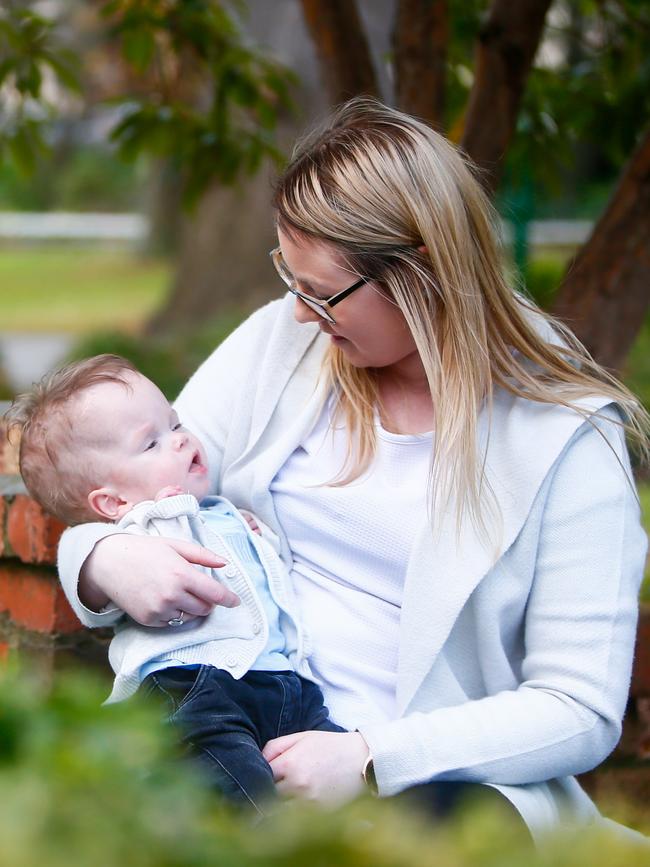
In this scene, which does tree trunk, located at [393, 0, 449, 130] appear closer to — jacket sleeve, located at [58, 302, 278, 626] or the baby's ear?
jacket sleeve, located at [58, 302, 278, 626]

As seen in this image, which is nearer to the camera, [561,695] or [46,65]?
[561,695]

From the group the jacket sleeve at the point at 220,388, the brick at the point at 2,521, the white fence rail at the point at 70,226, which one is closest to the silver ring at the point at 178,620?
the jacket sleeve at the point at 220,388

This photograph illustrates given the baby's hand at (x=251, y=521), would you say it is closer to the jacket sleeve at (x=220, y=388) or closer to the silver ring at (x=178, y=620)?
the jacket sleeve at (x=220, y=388)

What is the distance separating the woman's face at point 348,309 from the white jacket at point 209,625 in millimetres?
377

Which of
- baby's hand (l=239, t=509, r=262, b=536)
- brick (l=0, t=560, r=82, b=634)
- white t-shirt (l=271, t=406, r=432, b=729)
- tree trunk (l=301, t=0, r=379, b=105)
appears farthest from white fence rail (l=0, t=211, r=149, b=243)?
white t-shirt (l=271, t=406, r=432, b=729)

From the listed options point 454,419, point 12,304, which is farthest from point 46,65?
point 12,304

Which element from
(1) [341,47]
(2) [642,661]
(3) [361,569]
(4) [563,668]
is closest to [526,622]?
(4) [563,668]

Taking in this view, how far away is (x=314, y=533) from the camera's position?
2.15 meters

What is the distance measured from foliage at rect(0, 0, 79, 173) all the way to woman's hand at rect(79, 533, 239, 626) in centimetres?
200

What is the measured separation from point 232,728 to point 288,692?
0.52ft

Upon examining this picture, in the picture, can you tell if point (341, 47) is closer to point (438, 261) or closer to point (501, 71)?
point (501, 71)

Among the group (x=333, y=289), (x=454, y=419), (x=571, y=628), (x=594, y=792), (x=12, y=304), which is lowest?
(x=12, y=304)

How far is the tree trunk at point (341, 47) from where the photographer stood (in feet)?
12.1

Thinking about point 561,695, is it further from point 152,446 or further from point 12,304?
point 12,304
